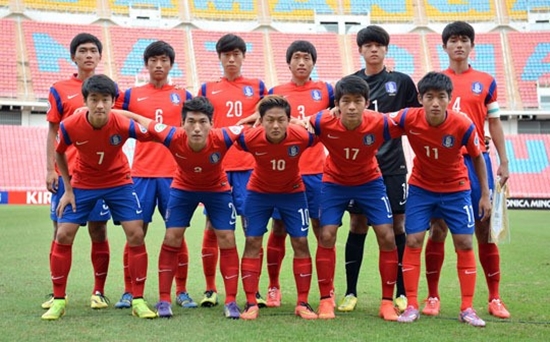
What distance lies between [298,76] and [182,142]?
4.48 ft

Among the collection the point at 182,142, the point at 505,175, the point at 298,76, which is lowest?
the point at 505,175

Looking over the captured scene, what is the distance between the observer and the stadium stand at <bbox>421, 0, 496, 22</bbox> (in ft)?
116

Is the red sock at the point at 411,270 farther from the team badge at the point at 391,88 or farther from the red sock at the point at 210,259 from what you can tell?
the red sock at the point at 210,259

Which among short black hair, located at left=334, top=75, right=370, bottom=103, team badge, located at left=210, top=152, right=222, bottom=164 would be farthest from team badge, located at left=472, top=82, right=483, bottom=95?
team badge, located at left=210, top=152, right=222, bottom=164

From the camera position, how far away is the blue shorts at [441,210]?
512 cm

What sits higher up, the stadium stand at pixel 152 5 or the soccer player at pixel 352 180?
the stadium stand at pixel 152 5

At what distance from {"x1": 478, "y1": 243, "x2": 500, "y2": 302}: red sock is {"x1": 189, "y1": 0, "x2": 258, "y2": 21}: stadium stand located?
3056 cm

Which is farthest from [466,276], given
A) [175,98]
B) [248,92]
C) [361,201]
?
[175,98]

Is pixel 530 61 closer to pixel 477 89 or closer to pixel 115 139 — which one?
pixel 477 89

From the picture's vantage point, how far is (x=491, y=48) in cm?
3400

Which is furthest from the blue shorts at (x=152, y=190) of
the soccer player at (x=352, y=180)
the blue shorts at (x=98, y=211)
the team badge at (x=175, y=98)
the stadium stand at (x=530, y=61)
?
the stadium stand at (x=530, y=61)

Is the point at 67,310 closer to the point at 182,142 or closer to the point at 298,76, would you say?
the point at 182,142

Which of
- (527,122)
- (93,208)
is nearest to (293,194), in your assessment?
(93,208)

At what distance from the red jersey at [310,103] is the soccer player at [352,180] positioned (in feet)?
1.33
